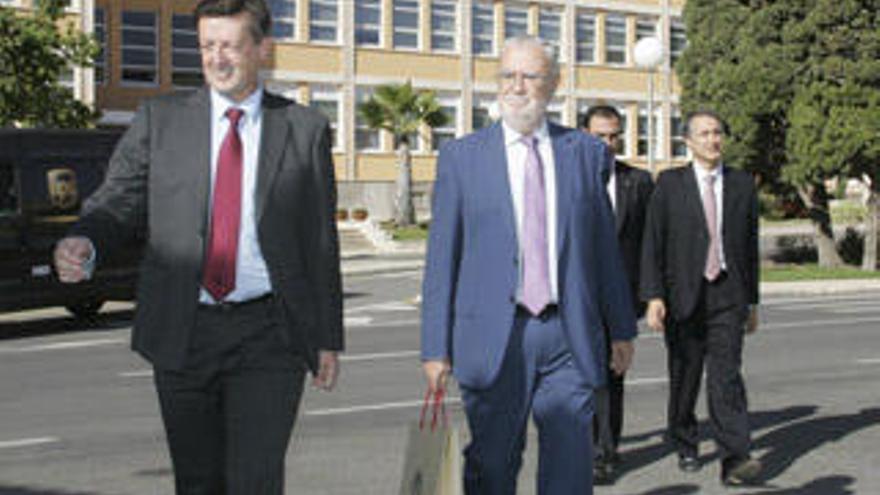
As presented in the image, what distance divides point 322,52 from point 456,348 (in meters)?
44.9

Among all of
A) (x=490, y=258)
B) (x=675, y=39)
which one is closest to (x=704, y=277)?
(x=490, y=258)

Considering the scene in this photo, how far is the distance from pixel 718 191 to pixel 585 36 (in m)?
50.0

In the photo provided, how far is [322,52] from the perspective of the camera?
160 feet

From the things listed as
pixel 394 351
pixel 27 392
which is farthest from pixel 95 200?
pixel 394 351

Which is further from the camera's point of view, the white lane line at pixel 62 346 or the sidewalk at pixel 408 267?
the sidewalk at pixel 408 267

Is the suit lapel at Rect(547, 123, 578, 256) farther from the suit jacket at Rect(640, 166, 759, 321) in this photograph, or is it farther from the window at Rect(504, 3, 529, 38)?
the window at Rect(504, 3, 529, 38)

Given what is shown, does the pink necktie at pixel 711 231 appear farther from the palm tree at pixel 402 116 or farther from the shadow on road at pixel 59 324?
the palm tree at pixel 402 116

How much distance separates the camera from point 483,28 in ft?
175

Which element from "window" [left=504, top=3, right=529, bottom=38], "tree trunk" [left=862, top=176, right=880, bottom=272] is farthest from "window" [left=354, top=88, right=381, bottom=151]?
"tree trunk" [left=862, top=176, right=880, bottom=272]

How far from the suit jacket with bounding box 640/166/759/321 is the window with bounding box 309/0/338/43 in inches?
1665

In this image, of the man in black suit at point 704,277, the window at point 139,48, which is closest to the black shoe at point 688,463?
the man in black suit at point 704,277

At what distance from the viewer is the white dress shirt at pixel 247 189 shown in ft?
12.8

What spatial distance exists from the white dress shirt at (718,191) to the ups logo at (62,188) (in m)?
9.86

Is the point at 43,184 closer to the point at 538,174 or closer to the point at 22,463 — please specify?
the point at 22,463
